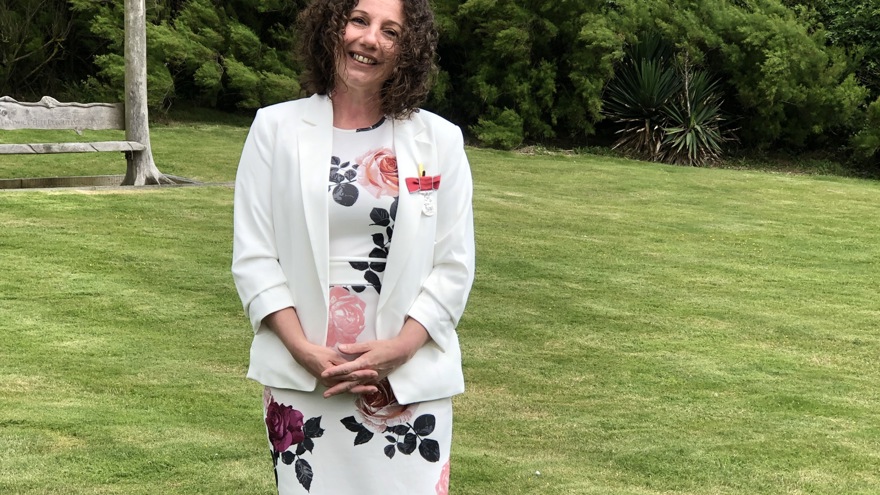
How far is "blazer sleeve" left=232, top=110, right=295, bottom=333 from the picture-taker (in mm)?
2385

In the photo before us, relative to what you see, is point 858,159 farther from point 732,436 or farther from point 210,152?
point 732,436

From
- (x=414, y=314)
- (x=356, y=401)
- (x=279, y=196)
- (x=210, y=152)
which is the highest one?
(x=279, y=196)

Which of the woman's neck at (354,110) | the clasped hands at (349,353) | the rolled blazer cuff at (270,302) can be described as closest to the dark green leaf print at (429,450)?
the clasped hands at (349,353)

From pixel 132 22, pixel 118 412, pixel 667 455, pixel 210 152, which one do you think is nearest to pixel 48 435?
pixel 118 412

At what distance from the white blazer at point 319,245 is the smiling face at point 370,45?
10cm

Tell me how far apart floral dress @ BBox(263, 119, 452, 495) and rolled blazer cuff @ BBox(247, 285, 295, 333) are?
0.33ft

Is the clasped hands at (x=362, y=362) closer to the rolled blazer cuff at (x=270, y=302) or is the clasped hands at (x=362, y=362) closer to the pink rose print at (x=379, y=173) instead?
the rolled blazer cuff at (x=270, y=302)

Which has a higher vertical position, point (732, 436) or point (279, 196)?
point (279, 196)

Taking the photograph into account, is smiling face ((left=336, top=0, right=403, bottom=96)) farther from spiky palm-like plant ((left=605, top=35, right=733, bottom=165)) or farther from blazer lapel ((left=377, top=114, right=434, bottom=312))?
spiky palm-like plant ((left=605, top=35, right=733, bottom=165))

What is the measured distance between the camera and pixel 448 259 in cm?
245

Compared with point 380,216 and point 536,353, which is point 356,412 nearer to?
point 380,216

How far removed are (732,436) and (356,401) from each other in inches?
123

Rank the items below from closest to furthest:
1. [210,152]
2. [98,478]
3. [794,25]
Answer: [98,478], [210,152], [794,25]

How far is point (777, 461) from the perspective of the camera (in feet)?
15.6
